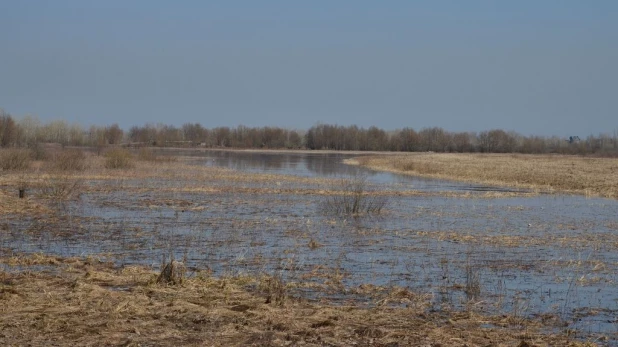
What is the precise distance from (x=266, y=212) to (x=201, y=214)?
2.39 metres

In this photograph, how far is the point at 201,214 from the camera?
73.7 ft

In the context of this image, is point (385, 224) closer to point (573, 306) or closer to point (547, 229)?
point (547, 229)

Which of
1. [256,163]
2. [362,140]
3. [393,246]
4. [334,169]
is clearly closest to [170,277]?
[393,246]

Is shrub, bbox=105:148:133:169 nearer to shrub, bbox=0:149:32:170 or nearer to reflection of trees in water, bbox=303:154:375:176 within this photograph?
shrub, bbox=0:149:32:170

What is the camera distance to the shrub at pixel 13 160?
40719 mm

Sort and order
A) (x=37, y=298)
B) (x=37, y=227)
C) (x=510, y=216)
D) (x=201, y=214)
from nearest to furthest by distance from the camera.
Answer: (x=37, y=298), (x=37, y=227), (x=201, y=214), (x=510, y=216)

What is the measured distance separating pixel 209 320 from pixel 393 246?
8.42 metres

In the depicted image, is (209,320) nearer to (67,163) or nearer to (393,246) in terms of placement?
(393,246)

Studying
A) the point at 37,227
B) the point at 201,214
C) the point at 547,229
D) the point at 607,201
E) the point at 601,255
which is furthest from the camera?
the point at 607,201

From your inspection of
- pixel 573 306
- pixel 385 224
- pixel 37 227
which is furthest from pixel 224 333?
pixel 385 224

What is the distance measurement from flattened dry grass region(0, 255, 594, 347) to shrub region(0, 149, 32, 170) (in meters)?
32.6

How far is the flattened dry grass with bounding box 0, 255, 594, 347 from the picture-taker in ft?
25.5

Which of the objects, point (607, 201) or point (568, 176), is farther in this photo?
point (568, 176)

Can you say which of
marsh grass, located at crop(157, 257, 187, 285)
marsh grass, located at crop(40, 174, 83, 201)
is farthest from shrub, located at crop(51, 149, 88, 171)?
marsh grass, located at crop(157, 257, 187, 285)
